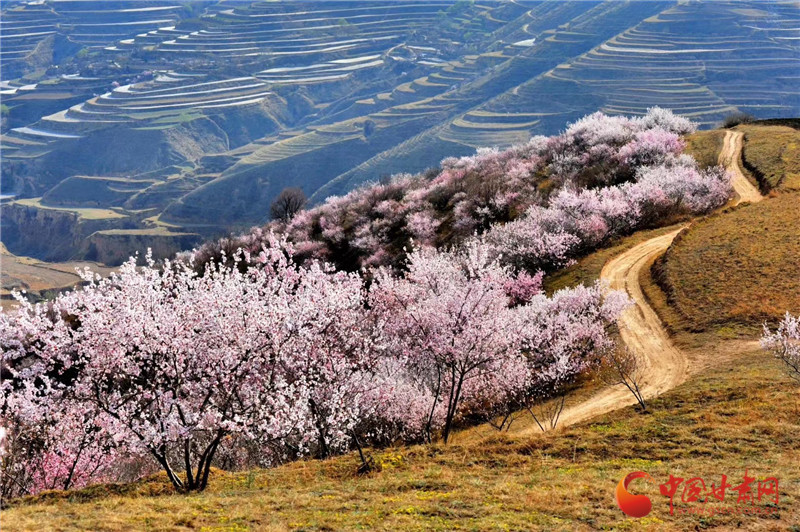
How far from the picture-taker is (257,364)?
898 inches

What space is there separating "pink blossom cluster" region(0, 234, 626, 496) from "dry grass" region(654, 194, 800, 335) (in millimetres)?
5030

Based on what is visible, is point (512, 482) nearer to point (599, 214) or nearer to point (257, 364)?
point (257, 364)

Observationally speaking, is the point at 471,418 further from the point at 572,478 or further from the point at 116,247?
the point at 116,247

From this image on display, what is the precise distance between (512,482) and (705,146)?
7226 centimetres

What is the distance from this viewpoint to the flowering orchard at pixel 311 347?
22328 mm

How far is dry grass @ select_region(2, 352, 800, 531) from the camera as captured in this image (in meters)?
17.4

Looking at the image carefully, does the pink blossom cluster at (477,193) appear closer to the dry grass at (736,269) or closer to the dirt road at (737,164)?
the dirt road at (737,164)

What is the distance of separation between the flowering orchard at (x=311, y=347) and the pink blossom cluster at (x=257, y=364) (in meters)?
0.13

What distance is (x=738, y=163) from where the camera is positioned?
240 ft

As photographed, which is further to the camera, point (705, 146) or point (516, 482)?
point (705, 146)

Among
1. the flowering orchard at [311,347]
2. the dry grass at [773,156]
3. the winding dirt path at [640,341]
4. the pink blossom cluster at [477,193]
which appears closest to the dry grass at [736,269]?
the winding dirt path at [640,341]

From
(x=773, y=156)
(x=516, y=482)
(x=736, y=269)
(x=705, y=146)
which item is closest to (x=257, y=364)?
(x=516, y=482)

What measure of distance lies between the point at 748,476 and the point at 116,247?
630ft

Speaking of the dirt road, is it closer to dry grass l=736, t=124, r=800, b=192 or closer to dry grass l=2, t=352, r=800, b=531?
dry grass l=736, t=124, r=800, b=192
